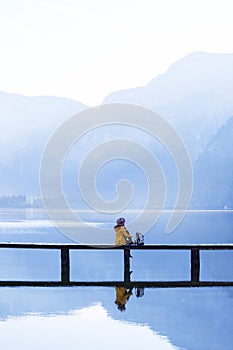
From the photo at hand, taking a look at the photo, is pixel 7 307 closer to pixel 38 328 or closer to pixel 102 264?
pixel 38 328

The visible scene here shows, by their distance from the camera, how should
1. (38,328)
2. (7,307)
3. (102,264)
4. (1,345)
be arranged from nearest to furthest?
(1,345), (38,328), (7,307), (102,264)

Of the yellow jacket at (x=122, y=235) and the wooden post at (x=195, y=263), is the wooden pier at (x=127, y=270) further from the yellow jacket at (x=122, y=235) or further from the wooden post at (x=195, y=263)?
the yellow jacket at (x=122, y=235)

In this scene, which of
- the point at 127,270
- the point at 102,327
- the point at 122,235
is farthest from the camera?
the point at 102,327

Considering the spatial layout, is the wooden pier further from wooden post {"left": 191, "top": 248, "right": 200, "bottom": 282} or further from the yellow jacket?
the yellow jacket

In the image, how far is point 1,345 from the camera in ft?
41.2

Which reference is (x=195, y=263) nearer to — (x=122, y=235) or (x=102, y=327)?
(x=122, y=235)

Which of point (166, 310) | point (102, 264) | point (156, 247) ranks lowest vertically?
point (102, 264)

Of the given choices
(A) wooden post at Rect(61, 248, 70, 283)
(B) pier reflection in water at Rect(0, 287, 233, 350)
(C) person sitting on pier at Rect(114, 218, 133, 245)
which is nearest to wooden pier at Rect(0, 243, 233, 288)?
(A) wooden post at Rect(61, 248, 70, 283)

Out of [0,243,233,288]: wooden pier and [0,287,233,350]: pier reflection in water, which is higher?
[0,243,233,288]: wooden pier

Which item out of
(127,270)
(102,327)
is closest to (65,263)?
(127,270)

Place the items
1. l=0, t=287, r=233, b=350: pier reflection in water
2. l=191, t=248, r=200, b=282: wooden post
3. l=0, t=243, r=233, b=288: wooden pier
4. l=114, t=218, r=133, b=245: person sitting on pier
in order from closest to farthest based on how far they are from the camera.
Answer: l=0, t=243, r=233, b=288: wooden pier → l=191, t=248, r=200, b=282: wooden post → l=0, t=287, r=233, b=350: pier reflection in water → l=114, t=218, r=133, b=245: person sitting on pier

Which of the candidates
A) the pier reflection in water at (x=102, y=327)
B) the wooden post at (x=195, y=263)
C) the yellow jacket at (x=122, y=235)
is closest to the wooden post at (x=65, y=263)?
the pier reflection in water at (x=102, y=327)

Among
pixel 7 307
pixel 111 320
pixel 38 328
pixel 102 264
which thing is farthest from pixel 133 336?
pixel 102 264

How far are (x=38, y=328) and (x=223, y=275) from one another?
130 ft
